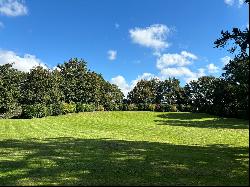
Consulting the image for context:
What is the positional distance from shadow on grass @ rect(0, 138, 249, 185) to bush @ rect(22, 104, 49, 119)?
31987 millimetres

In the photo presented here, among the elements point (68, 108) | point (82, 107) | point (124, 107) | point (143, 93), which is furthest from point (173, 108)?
point (143, 93)

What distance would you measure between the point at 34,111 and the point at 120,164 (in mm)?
42706

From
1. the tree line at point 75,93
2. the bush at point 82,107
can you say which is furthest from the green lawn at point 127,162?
the bush at point 82,107

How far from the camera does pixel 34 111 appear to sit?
5884 centimetres

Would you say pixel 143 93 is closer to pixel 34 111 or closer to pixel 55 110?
pixel 55 110

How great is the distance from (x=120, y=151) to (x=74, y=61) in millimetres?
80881

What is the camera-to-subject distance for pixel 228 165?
16.8m

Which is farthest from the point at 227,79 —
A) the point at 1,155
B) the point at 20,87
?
the point at 20,87

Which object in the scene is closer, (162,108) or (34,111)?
(34,111)

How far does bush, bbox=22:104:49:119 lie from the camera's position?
193 ft

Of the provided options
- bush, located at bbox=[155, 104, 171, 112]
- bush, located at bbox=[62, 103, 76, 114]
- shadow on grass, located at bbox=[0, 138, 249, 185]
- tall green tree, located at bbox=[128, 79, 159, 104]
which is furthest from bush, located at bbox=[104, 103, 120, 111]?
tall green tree, located at bbox=[128, 79, 159, 104]

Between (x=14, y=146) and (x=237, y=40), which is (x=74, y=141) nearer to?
(x=14, y=146)

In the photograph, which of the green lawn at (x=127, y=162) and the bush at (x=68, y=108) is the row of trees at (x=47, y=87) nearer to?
the bush at (x=68, y=108)

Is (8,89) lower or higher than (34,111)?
higher
